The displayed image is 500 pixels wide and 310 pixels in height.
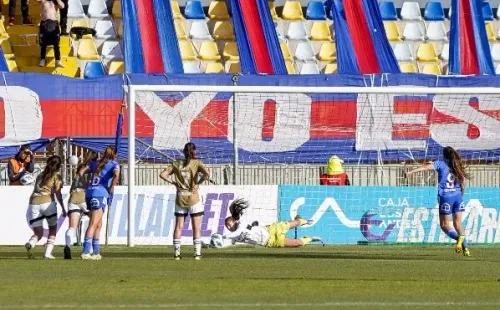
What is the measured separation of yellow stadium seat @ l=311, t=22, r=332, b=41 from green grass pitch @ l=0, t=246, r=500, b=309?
11467 mm

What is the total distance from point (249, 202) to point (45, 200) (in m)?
5.66

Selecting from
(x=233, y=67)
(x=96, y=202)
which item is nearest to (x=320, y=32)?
(x=233, y=67)

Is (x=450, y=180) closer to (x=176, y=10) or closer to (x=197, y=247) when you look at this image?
(x=197, y=247)

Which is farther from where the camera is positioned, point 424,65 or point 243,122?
point 424,65

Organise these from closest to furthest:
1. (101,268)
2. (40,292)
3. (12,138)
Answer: (40,292), (101,268), (12,138)

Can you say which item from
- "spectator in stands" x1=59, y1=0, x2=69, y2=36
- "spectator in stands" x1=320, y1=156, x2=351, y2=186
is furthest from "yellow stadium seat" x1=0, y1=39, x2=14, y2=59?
"spectator in stands" x1=320, y1=156, x2=351, y2=186

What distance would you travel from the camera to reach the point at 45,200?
70.9 feet

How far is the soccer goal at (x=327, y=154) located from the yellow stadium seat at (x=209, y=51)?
15.1 ft

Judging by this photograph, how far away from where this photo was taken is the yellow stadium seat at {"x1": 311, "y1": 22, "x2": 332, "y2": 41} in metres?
34.3

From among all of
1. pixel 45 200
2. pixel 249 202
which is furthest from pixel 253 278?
pixel 249 202

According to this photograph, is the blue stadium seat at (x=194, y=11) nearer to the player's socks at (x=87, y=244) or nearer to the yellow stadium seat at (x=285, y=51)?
the yellow stadium seat at (x=285, y=51)

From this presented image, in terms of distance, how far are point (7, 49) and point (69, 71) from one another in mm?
1433

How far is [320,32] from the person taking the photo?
1353 inches

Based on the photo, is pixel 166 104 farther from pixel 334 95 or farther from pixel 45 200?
pixel 45 200
